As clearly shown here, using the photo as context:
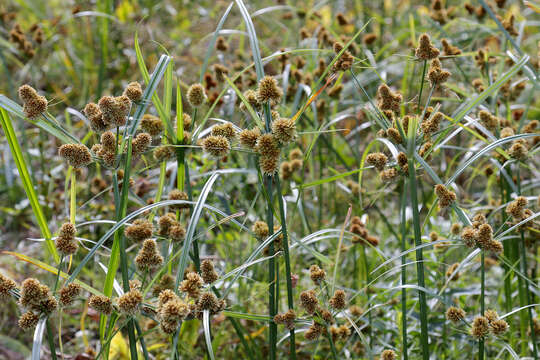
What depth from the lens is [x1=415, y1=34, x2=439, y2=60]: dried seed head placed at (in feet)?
3.64

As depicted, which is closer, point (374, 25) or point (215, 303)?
point (215, 303)

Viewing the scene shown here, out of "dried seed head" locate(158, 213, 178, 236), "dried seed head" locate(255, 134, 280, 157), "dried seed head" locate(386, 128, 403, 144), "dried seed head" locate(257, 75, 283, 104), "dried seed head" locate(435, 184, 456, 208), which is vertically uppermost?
"dried seed head" locate(257, 75, 283, 104)

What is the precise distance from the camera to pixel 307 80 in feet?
6.72

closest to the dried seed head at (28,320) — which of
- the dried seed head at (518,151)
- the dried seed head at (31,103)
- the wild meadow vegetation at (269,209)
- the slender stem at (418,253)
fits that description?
the wild meadow vegetation at (269,209)

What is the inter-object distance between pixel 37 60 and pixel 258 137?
9.67 feet

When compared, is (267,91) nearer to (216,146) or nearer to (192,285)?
(216,146)

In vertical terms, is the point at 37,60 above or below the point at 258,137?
above

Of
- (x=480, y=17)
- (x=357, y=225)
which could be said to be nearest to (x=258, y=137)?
(x=357, y=225)

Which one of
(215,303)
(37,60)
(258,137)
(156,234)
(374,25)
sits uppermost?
(374,25)

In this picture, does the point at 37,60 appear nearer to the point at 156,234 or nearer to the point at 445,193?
the point at 156,234

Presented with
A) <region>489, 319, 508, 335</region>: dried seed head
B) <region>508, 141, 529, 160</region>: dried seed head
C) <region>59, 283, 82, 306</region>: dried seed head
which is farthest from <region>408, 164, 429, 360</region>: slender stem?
<region>59, 283, 82, 306</region>: dried seed head

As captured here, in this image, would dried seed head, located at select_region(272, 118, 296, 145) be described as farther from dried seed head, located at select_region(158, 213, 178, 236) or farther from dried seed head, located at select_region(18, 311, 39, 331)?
dried seed head, located at select_region(18, 311, 39, 331)

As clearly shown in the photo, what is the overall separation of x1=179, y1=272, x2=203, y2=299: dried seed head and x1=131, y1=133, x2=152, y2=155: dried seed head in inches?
9.8

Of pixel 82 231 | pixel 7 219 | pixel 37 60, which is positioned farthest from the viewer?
pixel 37 60
